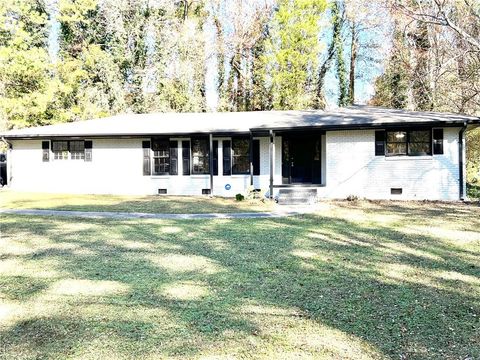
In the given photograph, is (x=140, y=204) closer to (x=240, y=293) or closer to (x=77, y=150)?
(x=77, y=150)

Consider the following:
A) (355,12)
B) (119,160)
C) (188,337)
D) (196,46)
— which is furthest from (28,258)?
(355,12)

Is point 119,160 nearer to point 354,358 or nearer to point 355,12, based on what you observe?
point 354,358

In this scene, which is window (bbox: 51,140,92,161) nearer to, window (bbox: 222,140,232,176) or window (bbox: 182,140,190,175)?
window (bbox: 182,140,190,175)

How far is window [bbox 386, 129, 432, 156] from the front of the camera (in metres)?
14.6

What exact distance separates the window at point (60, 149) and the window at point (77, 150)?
0.91ft

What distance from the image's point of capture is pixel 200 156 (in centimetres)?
1706

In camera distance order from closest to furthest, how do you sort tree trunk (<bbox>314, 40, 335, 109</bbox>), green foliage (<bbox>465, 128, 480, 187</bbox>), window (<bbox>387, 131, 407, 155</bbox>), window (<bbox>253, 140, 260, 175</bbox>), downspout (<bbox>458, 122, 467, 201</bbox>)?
downspout (<bbox>458, 122, 467, 201</bbox>) → window (<bbox>387, 131, 407, 155</bbox>) → window (<bbox>253, 140, 260, 175</bbox>) → green foliage (<bbox>465, 128, 480, 187</bbox>) → tree trunk (<bbox>314, 40, 335, 109</bbox>)

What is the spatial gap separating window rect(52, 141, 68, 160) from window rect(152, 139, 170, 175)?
4.00 meters

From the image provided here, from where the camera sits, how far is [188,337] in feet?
11.8

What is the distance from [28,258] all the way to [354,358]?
5287 mm

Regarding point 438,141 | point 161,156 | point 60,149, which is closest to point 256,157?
point 161,156

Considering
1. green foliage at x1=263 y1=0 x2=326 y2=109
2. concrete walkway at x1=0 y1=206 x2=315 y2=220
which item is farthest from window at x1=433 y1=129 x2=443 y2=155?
green foliage at x1=263 y1=0 x2=326 y2=109

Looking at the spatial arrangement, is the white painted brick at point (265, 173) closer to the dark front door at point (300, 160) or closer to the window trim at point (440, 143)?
the window trim at point (440, 143)

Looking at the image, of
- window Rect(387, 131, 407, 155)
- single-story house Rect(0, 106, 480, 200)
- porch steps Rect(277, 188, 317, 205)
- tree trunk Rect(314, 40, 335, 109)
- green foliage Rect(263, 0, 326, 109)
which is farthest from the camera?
tree trunk Rect(314, 40, 335, 109)
